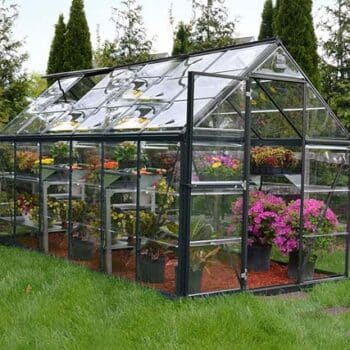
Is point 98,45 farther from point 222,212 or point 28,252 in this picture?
point 222,212

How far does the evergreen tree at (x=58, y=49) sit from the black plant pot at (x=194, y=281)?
1008 cm

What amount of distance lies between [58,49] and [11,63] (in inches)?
47.6

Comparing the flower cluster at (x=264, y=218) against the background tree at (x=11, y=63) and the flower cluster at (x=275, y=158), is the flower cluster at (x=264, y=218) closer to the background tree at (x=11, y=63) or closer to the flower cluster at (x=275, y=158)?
the flower cluster at (x=275, y=158)

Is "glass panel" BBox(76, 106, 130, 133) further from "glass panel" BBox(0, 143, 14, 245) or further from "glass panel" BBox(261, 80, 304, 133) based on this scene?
"glass panel" BBox(0, 143, 14, 245)

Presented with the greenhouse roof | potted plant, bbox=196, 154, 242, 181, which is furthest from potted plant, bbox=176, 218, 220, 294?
the greenhouse roof

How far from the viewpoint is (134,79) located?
8508 millimetres

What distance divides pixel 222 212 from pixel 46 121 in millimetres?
3965

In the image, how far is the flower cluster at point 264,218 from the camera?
7.42 metres

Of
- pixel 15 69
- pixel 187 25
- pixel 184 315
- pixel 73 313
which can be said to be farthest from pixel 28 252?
pixel 187 25

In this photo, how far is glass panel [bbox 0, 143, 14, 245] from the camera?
31.5 feet

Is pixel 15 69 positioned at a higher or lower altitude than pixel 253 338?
higher

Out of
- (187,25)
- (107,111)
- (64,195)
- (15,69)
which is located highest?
(187,25)

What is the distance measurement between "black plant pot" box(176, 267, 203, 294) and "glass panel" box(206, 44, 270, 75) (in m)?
2.17

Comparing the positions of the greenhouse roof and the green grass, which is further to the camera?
the greenhouse roof
